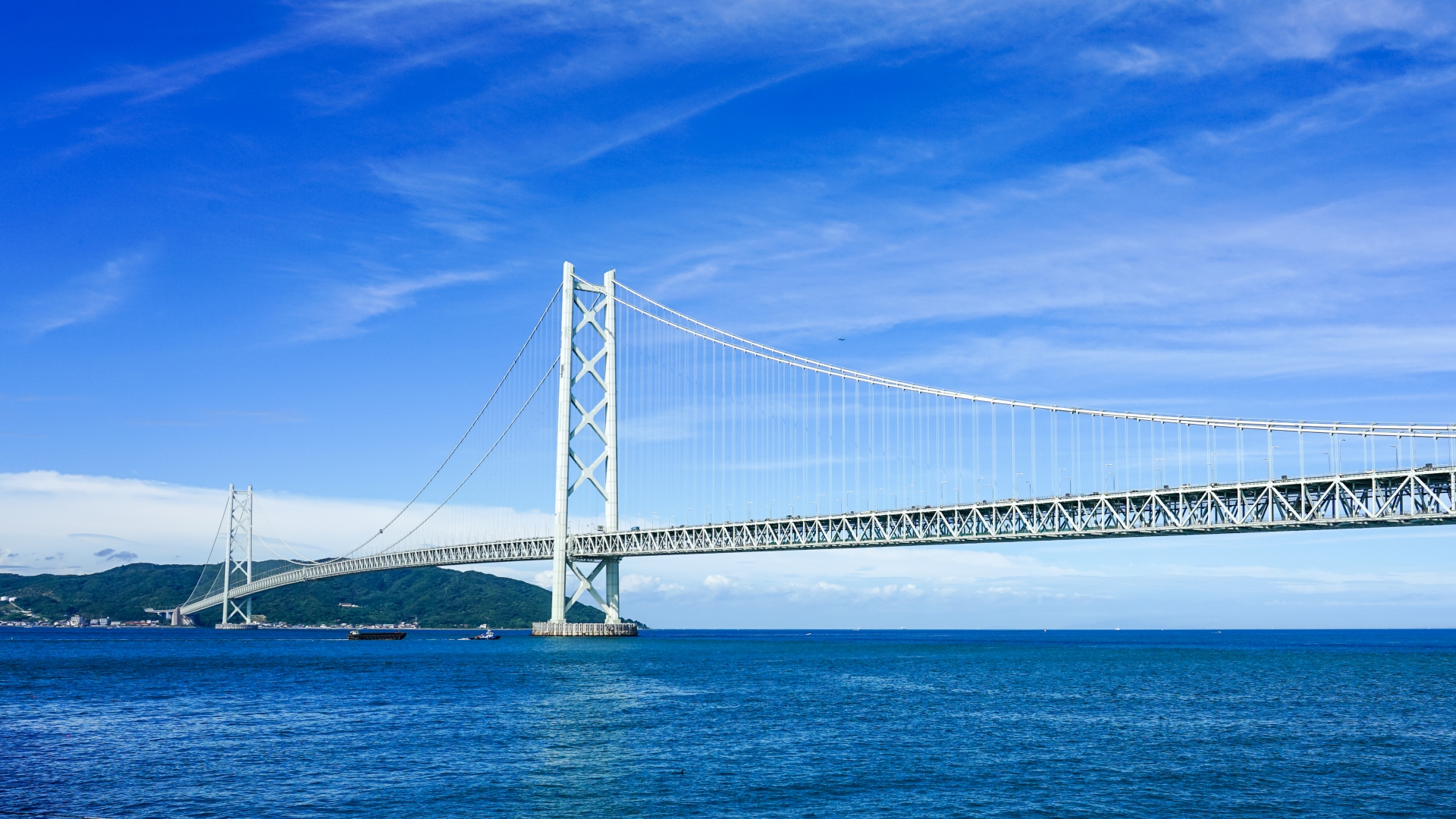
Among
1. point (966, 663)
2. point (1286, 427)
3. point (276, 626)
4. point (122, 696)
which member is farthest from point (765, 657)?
point (276, 626)

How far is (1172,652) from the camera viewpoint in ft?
271

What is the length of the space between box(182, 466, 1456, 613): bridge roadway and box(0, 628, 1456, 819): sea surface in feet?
24.7

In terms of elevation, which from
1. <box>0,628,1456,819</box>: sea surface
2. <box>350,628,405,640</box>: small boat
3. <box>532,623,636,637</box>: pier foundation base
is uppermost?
<box>0,628,1456,819</box>: sea surface

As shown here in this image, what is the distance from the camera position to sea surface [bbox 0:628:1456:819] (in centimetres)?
2097

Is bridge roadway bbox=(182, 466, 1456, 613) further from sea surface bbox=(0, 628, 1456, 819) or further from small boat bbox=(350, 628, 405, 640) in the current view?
small boat bbox=(350, 628, 405, 640)

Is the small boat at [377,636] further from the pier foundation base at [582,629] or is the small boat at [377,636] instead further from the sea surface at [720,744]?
the sea surface at [720,744]

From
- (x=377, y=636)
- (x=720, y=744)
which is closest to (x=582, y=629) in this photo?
(x=377, y=636)

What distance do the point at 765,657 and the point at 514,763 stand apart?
45.6 meters

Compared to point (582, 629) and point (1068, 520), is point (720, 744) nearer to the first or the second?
point (1068, 520)

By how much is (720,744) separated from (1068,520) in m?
39.2

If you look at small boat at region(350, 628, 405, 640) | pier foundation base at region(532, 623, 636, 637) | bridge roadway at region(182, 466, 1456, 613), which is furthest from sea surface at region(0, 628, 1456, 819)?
small boat at region(350, 628, 405, 640)

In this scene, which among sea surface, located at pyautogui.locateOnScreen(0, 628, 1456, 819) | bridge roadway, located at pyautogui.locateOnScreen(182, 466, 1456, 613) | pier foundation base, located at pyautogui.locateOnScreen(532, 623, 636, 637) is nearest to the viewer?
sea surface, located at pyautogui.locateOnScreen(0, 628, 1456, 819)

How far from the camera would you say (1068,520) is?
204 feet

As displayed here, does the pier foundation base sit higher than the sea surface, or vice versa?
the sea surface
